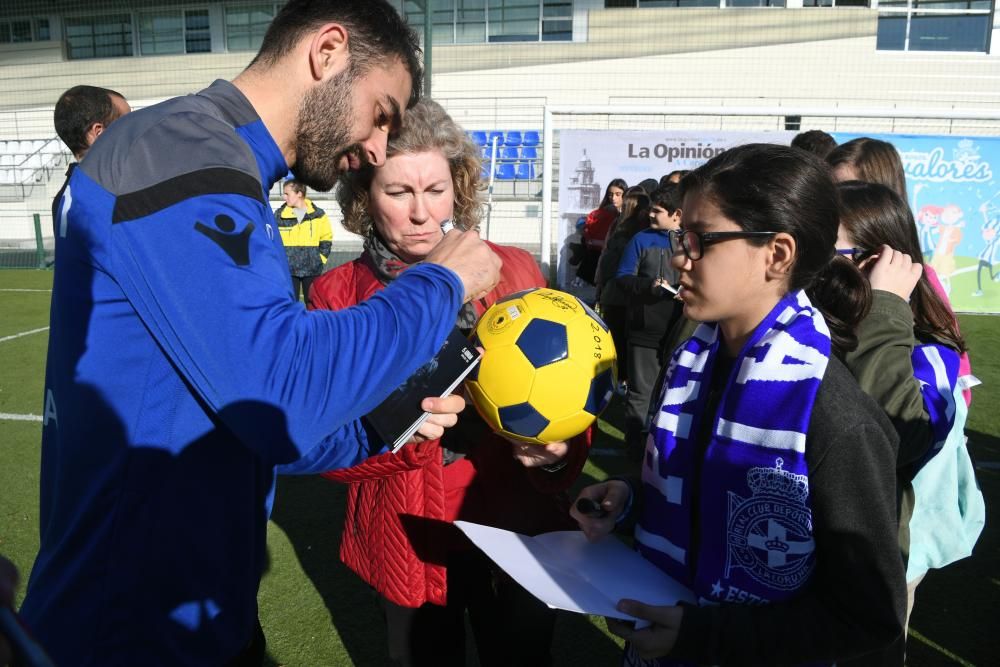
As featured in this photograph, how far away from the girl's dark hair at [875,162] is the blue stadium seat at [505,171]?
47.3ft

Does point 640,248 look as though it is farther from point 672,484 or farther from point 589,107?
point 589,107

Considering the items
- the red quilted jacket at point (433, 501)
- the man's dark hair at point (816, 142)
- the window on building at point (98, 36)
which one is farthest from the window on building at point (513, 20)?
the red quilted jacket at point (433, 501)

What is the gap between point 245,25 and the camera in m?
23.9

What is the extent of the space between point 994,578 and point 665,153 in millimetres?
7324

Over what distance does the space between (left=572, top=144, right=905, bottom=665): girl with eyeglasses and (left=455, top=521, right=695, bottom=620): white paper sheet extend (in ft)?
0.17

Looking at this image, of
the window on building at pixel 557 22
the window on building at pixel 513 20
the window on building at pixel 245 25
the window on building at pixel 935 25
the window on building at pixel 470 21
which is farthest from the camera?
the window on building at pixel 245 25

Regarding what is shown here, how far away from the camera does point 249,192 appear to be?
4.00 feet

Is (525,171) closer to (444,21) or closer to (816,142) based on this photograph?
(444,21)

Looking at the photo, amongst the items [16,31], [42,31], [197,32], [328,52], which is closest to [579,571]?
[328,52]

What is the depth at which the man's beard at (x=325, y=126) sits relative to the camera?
1.47 metres

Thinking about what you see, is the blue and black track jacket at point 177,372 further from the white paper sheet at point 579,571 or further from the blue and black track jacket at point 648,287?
the blue and black track jacket at point 648,287

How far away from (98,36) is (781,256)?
2992cm

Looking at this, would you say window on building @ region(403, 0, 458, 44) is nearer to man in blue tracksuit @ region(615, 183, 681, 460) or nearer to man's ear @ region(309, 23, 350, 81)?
man in blue tracksuit @ region(615, 183, 681, 460)

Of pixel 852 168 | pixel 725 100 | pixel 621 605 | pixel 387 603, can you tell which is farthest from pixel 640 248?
pixel 725 100
